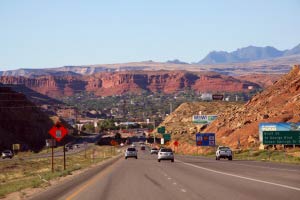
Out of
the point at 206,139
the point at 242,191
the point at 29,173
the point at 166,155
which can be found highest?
the point at 206,139

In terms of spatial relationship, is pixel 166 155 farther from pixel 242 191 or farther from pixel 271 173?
pixel 242 191

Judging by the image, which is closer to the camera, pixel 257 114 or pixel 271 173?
pixel 271 173

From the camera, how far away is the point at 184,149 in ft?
416

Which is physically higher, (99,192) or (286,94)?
(286,94)

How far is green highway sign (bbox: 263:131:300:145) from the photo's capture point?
63.1 meters

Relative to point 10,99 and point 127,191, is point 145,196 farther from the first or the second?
point 10,99

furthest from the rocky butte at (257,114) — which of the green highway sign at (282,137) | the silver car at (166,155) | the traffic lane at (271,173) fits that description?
the traffic lane at (271,173)

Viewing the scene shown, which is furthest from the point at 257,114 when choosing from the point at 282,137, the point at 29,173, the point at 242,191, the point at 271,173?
the point at 242,191

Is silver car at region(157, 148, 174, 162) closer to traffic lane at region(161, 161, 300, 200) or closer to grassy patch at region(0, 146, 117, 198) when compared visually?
grassy patch at region(0, 146, 117, 198)

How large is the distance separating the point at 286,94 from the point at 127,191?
280 feet

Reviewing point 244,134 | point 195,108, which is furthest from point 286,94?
point 195,108

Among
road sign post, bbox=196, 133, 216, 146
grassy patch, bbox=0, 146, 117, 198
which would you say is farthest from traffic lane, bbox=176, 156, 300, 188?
road sign post, bbox=196, 133, 216, 146

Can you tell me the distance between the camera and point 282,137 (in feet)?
209

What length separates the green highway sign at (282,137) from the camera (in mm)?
63094
